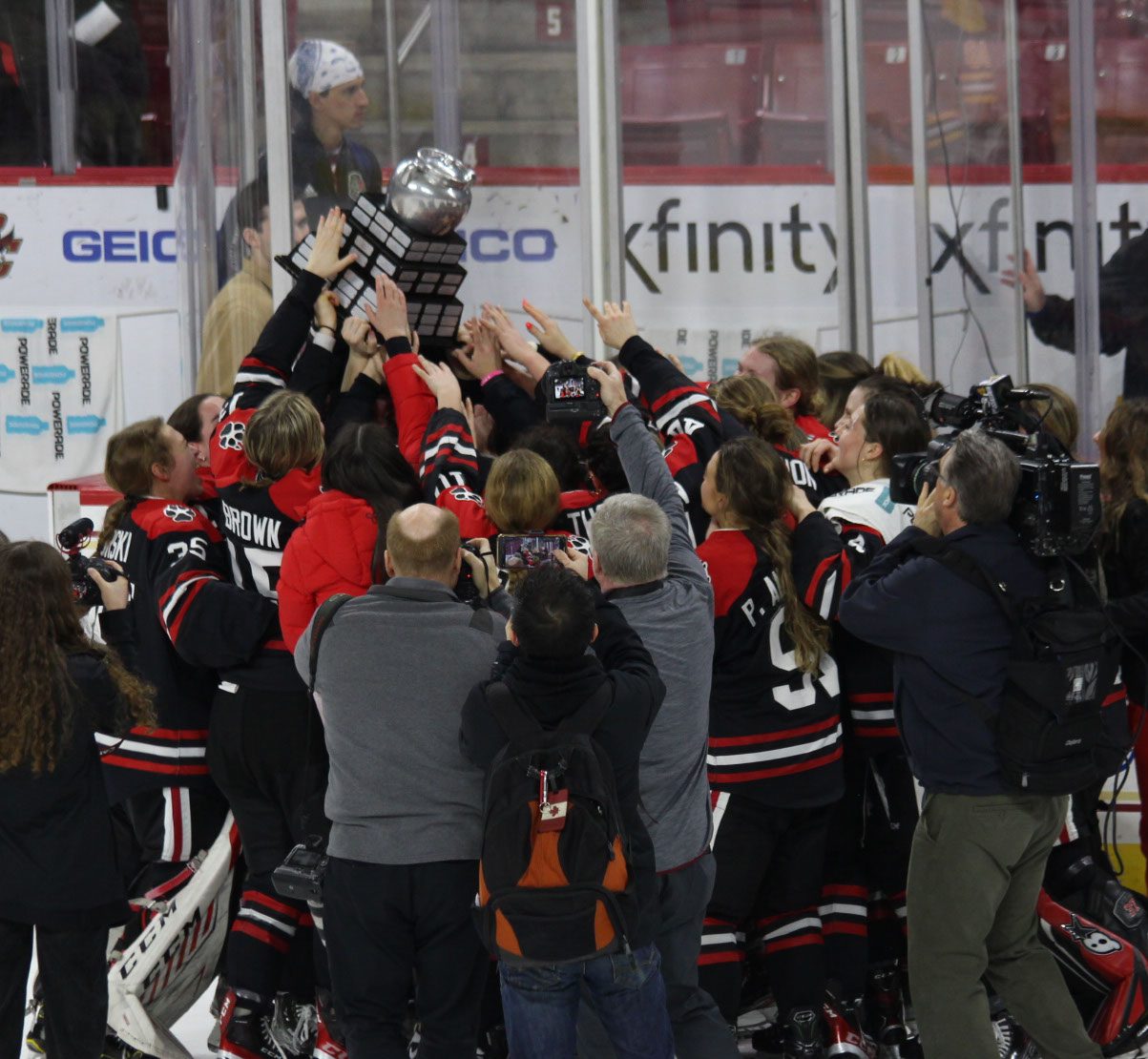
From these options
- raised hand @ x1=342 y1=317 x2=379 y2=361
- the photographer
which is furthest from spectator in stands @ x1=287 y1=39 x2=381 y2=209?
the photographer

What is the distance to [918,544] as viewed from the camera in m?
3.26

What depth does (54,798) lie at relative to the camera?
10.2ft

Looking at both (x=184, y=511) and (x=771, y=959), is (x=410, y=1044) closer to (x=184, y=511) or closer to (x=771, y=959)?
(x=771, y=959)

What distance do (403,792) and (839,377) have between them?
92.6 inches

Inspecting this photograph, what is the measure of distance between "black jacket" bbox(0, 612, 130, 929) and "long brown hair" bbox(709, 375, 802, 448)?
5.61 ft

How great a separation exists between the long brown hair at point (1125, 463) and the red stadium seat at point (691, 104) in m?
2.49

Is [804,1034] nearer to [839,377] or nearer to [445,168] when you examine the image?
[839,377]

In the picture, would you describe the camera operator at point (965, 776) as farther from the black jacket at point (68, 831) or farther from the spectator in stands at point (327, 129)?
the spectator in stands at point (327, 129)

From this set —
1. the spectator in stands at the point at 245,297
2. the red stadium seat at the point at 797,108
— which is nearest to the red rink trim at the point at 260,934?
the spectator in stands at the point at 245,297

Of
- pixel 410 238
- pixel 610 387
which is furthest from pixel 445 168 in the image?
pixel 610 387

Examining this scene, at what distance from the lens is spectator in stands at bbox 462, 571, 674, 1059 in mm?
2807

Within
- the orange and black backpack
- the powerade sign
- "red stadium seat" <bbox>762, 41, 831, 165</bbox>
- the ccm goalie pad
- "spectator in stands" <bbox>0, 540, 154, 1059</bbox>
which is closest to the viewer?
the orange and black backpack

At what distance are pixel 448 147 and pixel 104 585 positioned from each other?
282cm

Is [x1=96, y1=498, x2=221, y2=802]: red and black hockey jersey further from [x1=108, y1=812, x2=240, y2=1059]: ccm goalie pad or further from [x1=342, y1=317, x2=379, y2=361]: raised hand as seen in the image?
[x1=342, y1=317, x2=379, y2=361]: raised hand
